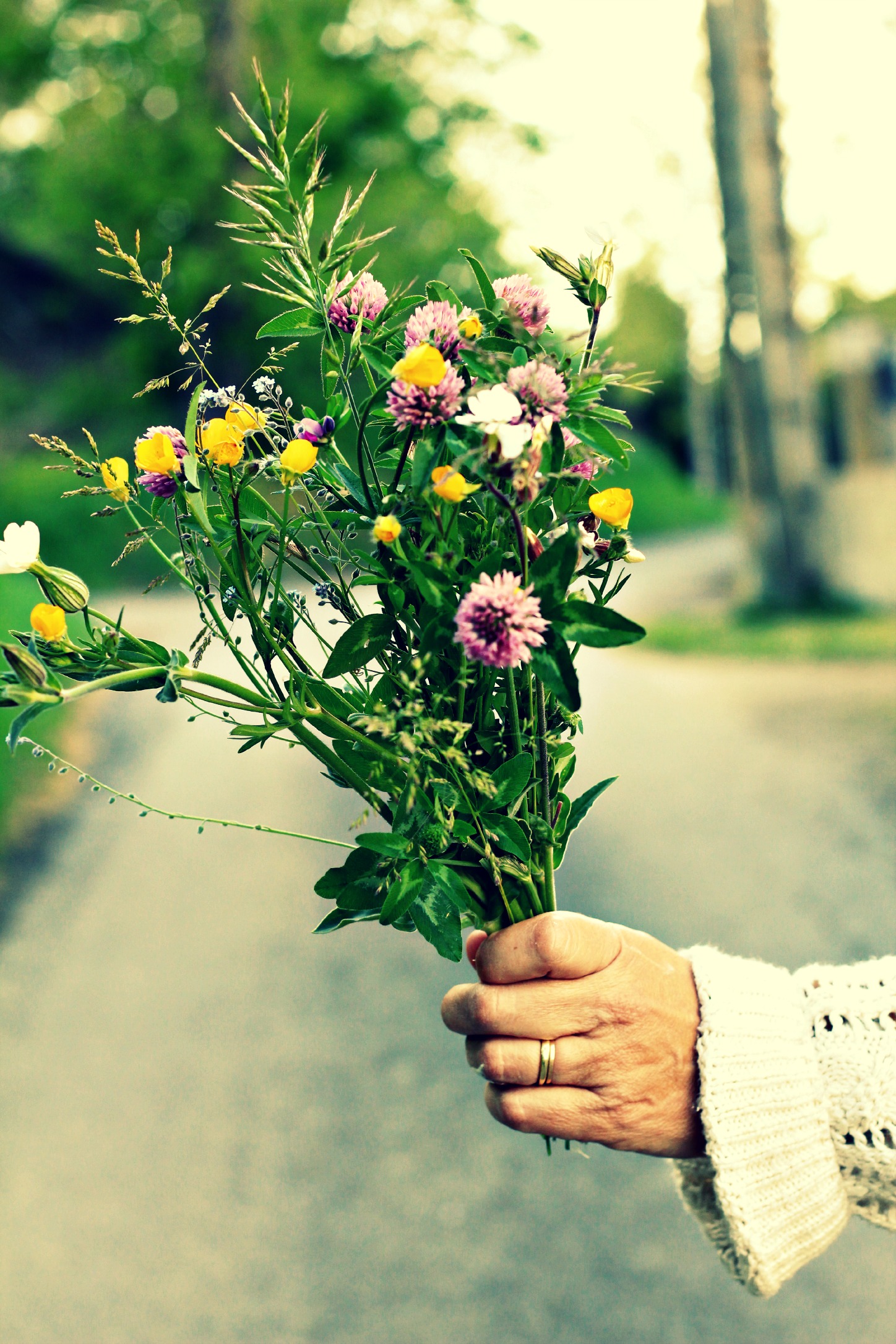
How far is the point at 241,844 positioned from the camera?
6.14m

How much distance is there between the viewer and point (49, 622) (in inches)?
46.9

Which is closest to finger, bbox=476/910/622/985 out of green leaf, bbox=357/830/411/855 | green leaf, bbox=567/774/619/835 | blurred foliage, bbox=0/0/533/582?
green leaf, bbox=567/774/619/835

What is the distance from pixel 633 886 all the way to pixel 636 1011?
3.52 m

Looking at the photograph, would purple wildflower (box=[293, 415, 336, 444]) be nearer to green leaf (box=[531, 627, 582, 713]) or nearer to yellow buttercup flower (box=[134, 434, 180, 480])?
yellow buttercup flower (box=[134, 434, 180, 480])

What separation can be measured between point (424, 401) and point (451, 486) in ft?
0.37

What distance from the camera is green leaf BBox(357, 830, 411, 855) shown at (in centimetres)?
131

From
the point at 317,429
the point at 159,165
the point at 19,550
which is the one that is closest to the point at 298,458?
the point at 317,429

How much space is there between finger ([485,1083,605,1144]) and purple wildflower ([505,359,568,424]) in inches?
33.7

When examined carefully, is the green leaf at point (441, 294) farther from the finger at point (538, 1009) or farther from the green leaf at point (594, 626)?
the finger at point (538, 1009)

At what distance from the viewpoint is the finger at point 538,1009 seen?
1.45 m

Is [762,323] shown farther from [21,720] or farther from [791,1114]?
[21,720]

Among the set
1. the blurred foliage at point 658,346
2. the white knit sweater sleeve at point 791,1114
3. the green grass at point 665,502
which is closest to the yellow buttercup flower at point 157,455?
the white knit sweater sleeve at point 791,1114

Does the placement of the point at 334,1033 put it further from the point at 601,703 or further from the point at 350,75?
the point at 350,75

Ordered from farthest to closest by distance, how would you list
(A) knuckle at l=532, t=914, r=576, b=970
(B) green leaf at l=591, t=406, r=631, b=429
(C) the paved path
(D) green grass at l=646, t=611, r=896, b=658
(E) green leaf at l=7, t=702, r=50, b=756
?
(D) green grass at l=646, t=611, r=896, b=658, (C) the paved path, (A) knuckle at l=532, t=914, r=576, b=970, (B) green leaf at l=591, t=406, r=631, b=429, (E) green leaf at l=7, t=702, r=50, b=756
